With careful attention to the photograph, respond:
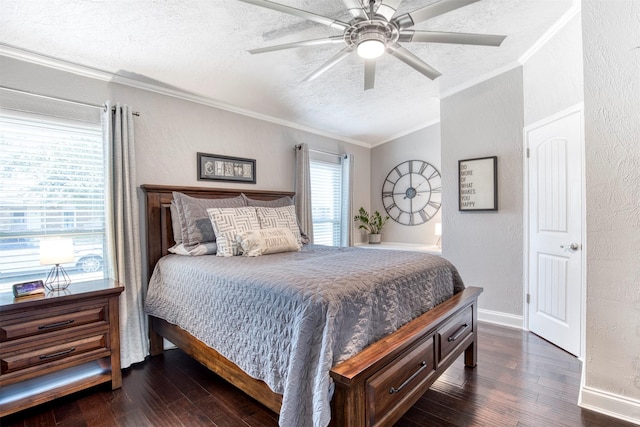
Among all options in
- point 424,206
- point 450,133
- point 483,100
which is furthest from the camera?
point 424,206

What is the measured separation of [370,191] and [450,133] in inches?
83.4

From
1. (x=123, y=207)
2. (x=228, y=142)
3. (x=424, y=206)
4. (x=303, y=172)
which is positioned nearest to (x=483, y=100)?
(x=424, y=206)

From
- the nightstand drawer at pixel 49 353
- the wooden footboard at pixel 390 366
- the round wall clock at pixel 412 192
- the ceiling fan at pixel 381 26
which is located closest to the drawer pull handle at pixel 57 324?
the nightstand drawer at pixel 49 353

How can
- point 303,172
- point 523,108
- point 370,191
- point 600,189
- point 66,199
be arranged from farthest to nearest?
point 370,191, point 303,172, point 523,108, point 66,199, point 600,189

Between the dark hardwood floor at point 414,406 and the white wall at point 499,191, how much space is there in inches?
40.0

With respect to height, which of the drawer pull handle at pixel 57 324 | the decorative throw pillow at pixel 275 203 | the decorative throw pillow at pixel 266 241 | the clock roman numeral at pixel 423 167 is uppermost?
the clock roman numeral at pixel 423 167

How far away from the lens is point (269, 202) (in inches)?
141

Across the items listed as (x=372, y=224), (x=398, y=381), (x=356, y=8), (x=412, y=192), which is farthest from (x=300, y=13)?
(x=372, y=224)

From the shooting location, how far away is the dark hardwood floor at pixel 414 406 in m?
1.84

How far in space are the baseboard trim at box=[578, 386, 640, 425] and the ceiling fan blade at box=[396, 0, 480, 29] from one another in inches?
92.9

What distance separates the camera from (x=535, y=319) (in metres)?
3.12

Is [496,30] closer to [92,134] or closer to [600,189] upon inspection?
[600,189]

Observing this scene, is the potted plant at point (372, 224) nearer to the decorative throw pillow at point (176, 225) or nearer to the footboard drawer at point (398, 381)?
the decorative throw pillow at point (176, 225)

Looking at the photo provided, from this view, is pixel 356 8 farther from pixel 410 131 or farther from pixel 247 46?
pixel 410 131
